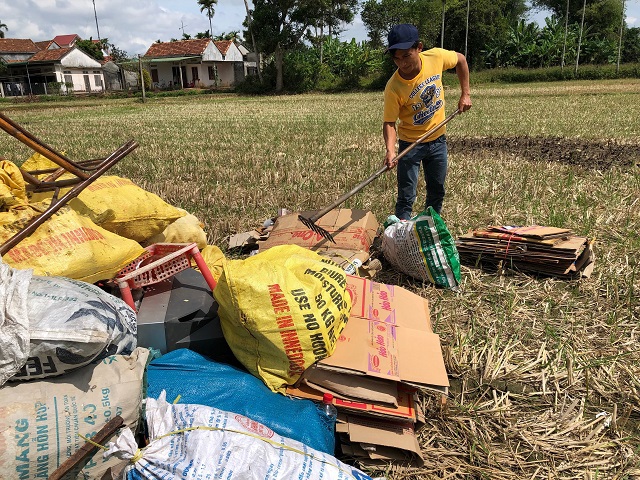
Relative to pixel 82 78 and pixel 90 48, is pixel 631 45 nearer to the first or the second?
pixel 82 78

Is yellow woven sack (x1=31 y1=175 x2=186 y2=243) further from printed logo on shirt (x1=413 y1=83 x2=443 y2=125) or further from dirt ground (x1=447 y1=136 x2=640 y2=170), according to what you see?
dirt ground (x1=447 y1=136 x2=640 y2=170)

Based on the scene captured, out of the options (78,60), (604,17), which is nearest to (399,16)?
(604,17)

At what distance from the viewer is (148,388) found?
77.8 inches

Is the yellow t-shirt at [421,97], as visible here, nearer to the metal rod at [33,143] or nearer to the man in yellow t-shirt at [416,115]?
the man in yellow t-shirt at [416,115]

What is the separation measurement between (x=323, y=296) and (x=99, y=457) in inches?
41.5

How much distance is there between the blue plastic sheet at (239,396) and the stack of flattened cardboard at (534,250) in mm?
2115

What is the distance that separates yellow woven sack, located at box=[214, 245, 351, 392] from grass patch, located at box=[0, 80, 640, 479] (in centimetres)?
61

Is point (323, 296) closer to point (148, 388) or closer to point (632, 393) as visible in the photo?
point (148, 388)

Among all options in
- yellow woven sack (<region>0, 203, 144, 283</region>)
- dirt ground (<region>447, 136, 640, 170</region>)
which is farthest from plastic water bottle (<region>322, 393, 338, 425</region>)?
dirt ground (<region>447, 136, 640, 170</region>)

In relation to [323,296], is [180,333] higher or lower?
lower

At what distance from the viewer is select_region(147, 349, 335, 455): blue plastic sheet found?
1.92 metres

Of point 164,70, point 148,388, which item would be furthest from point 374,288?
point 164,70

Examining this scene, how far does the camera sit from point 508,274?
3.59 metres

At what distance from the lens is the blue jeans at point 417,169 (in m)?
4.18
